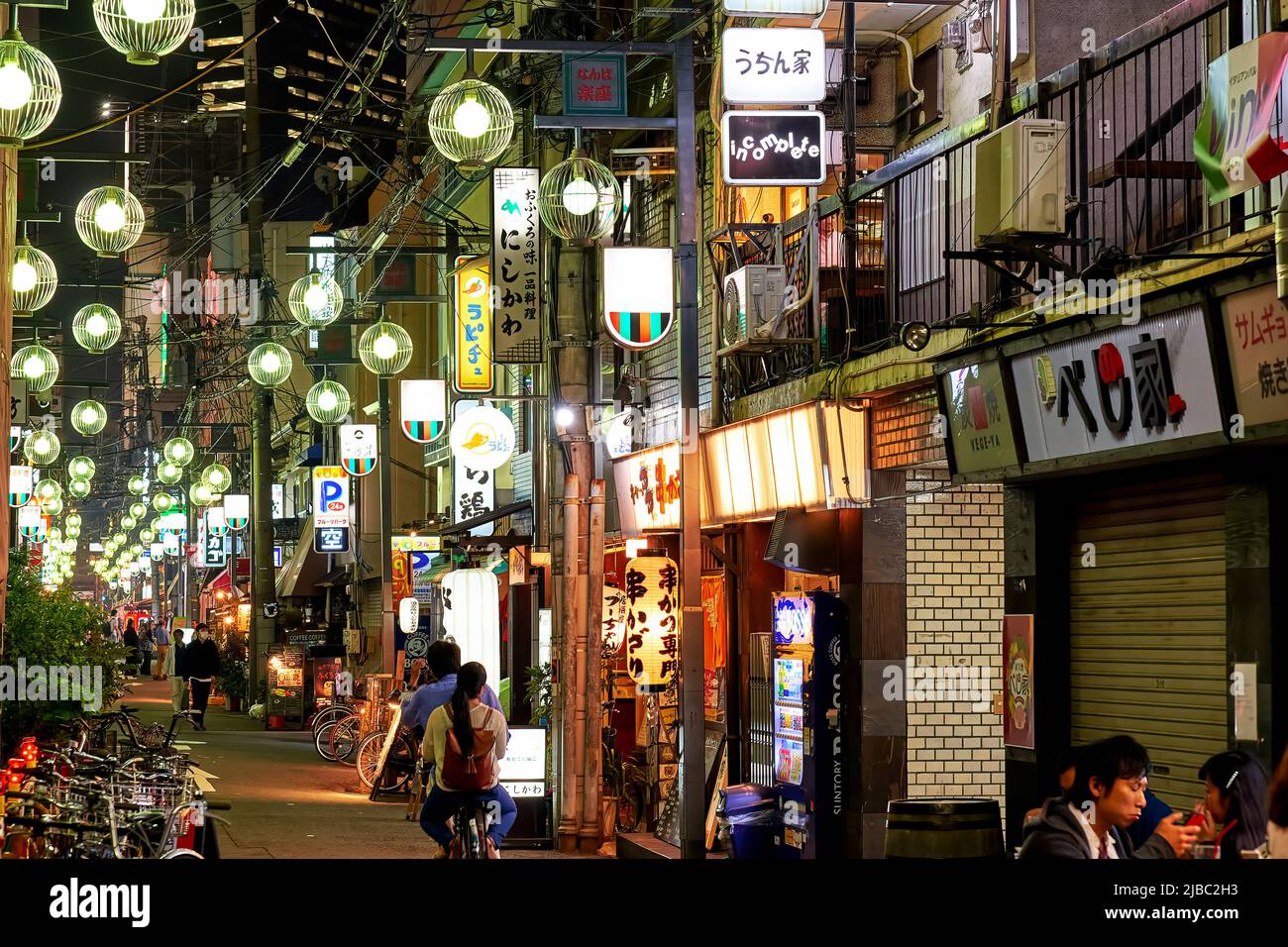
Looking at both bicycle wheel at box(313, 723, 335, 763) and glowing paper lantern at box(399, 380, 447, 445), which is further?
bicycle wheel at box(313, 723, 335, 763)

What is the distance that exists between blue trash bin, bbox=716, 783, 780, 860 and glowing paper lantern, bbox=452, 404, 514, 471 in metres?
11.9

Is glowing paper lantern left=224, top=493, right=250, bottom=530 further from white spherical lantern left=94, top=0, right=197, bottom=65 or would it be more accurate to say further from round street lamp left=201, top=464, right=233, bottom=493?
white spherical lantern left=94, top=0, right=197, bottom=65

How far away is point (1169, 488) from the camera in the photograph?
12.5 m

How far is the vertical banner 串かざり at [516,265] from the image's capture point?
77.5 ft

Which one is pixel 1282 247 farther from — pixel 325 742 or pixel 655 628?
pixel 325 742

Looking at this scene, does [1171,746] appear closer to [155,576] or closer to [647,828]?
[647,828]

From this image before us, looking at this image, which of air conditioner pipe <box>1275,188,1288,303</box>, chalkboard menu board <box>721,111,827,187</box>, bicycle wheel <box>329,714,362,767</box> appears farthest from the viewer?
bicycle wheel <box>329,714,362,767</box>

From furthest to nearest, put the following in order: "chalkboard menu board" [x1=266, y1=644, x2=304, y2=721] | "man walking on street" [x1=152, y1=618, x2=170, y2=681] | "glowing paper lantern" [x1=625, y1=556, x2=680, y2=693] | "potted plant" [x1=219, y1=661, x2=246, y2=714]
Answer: "man walking on street" [x1=152, y1=618, x2=170, y2=681] → "potted plant" [x1=219, y1=661, x2=246, y2=714] → "chalkboard menu board" [x1=266, y1=644, x2=304, y2=721] → "glowing paper lantern" [x1=625, y1=556, x2=680, y2=693]

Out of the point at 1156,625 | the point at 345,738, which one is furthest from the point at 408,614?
the point at 1156,625

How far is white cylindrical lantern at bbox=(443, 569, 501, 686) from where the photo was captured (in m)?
24.1

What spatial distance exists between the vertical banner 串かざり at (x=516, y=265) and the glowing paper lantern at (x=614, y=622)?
11.9 ft

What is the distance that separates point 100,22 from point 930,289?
795 centimetres

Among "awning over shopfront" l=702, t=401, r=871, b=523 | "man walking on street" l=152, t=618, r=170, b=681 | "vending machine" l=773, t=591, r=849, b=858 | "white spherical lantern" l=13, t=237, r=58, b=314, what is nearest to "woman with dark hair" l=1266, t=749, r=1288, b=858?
"awning over shopfront" l=702, t=401, r=871, b=523

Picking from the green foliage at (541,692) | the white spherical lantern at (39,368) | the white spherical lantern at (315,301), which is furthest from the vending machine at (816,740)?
the white spherical lantern at (39,368)
